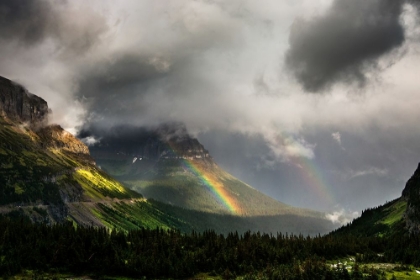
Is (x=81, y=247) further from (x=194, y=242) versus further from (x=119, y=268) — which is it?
(x=194, y=242)

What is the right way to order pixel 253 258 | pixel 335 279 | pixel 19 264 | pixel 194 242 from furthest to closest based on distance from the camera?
1. pixel 194 242
2. pixel 253 258
3. pixel 19 264
4. pixel 335 279

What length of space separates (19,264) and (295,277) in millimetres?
94416

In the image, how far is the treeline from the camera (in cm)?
13538

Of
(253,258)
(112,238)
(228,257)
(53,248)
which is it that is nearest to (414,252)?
(253,258)

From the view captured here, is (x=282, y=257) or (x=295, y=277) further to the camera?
(x=282, y=257)

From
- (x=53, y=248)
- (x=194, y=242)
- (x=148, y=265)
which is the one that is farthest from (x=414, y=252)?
(x=53, y=248)

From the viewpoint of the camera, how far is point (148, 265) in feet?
452

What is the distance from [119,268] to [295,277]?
6259cm

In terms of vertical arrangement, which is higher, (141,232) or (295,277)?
(141,232)

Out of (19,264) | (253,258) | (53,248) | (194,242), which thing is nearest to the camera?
(19,264)

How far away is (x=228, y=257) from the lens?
154875 millimetres

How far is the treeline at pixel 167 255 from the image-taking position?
135m

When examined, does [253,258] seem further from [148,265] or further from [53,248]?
[53,248]

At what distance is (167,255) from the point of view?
158375 mm
